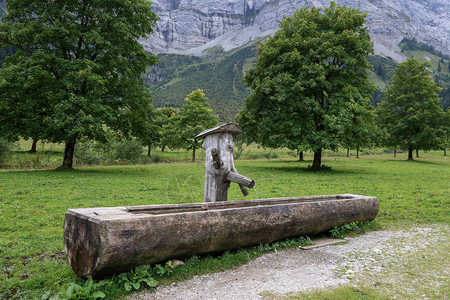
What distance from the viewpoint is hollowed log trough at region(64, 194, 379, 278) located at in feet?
11.4

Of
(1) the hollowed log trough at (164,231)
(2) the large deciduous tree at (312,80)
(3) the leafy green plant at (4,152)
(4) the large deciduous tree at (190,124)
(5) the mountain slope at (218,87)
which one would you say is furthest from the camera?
(5) the mountain slope at (218,87)

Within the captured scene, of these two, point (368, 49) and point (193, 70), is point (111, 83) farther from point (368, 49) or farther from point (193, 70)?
point (193, 70)

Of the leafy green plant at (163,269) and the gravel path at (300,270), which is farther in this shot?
the leafy green plant at (163,269)

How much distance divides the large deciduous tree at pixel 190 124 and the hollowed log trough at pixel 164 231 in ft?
95.8

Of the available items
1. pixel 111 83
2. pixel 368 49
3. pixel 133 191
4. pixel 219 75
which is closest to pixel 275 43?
pixel 368 49

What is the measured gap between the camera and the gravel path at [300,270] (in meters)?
3.66

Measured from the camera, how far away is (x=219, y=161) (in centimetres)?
590

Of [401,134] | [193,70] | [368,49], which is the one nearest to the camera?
[368,49]

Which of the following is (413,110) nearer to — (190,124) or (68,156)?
(190,124)

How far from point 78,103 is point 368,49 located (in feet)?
68.6

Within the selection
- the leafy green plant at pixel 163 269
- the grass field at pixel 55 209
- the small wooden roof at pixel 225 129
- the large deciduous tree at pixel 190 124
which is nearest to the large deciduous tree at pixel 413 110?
the large deciduous tree at pixel 190 124

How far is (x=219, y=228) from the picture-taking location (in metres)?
4.41

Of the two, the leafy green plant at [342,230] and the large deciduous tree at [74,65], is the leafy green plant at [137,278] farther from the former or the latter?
the large deciduous tree at [74,65]

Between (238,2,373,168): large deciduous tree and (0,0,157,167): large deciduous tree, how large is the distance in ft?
30.7
